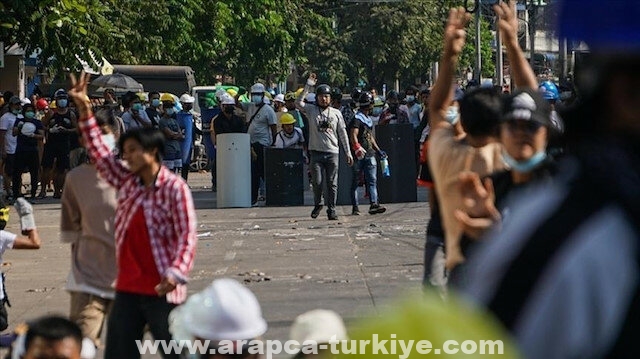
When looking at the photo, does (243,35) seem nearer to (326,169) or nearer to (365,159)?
(365,159)

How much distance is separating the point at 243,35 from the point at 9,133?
2512 cm

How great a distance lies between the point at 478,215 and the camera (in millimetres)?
5215

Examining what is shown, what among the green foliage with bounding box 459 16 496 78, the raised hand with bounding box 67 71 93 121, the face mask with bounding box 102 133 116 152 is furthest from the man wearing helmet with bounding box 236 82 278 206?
the green foliage with bounding box 459 16 496 78

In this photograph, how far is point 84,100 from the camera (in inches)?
328

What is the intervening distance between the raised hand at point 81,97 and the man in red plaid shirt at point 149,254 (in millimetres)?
902

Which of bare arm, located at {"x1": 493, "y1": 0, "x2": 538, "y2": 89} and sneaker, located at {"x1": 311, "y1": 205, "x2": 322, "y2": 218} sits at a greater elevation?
bare arm, located at {"x1": 493, "y1": 0, "x2": 538, "y2": 89}

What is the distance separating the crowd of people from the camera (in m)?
1.97

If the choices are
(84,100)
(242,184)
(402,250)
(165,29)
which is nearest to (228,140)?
(242,184)

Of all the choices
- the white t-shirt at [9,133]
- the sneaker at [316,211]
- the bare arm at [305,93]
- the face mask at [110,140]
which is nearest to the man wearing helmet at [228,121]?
the bare arm at [305,93]

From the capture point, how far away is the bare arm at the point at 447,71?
269 inches

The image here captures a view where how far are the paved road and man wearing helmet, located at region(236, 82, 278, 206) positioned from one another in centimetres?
141

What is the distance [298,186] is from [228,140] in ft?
4.40

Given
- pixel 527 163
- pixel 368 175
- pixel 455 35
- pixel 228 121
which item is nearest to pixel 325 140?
pixel 368 175

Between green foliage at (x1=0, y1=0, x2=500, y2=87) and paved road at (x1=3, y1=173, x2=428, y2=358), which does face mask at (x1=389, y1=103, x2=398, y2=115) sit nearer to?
green foliage at (x1=0, y1=0, x2=500, y2=87)
